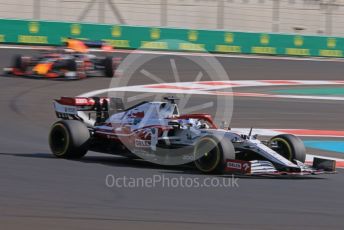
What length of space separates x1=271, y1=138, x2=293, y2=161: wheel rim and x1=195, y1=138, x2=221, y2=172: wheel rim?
49.5 inches

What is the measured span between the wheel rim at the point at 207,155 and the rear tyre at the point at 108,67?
13.7m

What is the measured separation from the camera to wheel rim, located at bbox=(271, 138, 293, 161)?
37.2ft

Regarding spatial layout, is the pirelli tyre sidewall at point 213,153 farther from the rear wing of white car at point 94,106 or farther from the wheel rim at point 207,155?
the rear wing of white car at point 94,106

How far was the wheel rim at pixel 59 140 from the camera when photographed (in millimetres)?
11855

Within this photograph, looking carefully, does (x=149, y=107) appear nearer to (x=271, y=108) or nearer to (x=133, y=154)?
(x=133, y=154)

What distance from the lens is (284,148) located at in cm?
1143

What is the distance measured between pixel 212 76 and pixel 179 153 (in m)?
16.6

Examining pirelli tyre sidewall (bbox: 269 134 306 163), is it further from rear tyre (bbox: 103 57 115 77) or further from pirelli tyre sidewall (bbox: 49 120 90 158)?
rear tyre (bbox: 103 57 115 77)

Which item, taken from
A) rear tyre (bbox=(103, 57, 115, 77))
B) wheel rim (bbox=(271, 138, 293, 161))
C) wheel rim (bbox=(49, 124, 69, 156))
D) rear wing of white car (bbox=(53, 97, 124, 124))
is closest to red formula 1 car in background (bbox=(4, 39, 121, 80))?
rear tyre (bbox=(103, 57, 115, 77))

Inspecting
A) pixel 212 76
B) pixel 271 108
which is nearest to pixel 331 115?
pixel 271 108

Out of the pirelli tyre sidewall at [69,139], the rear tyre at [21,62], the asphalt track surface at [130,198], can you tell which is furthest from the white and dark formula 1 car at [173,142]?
the rear tyre at [21,62]

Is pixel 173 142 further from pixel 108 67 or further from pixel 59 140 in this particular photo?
pixel 108 67

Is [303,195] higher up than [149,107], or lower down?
lower down

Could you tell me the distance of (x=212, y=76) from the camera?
27609mm
